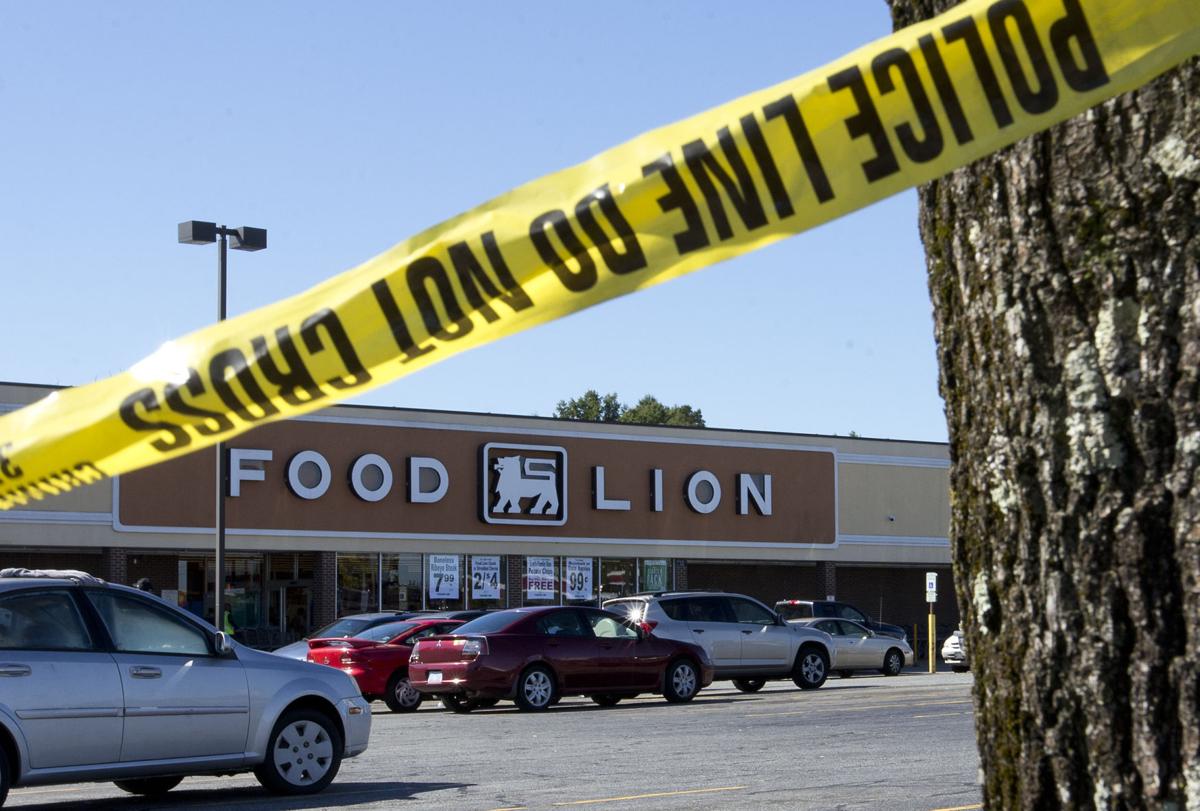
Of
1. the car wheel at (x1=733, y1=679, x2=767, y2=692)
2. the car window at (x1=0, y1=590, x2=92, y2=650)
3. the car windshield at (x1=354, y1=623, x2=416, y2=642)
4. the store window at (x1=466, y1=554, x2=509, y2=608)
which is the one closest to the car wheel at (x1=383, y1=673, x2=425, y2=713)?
the car windshield at (x1=354, y1=623, x2=416, y2=642)

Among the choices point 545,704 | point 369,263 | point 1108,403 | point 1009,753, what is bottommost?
point 545,704

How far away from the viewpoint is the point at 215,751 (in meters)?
A: 11.5

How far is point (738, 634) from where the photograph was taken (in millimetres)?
27516

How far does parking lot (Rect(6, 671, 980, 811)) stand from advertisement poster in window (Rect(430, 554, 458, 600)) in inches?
701

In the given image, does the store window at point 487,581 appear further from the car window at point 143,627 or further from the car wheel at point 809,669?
the car window at point 143,627

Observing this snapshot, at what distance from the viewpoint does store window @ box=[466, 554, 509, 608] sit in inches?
1613

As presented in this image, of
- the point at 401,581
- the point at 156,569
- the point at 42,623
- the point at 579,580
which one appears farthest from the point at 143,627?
the point at 579,580

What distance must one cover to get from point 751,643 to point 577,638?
5238 mm

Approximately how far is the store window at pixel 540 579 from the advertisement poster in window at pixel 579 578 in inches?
15.8

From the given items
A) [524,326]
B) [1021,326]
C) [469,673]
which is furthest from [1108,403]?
[469,673]

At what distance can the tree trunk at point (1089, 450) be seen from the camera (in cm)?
264

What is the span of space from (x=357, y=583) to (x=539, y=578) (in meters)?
5.03

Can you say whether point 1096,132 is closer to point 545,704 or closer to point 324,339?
point 324,339

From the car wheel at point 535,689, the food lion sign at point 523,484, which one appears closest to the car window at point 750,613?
the car wheel at point 535,689
